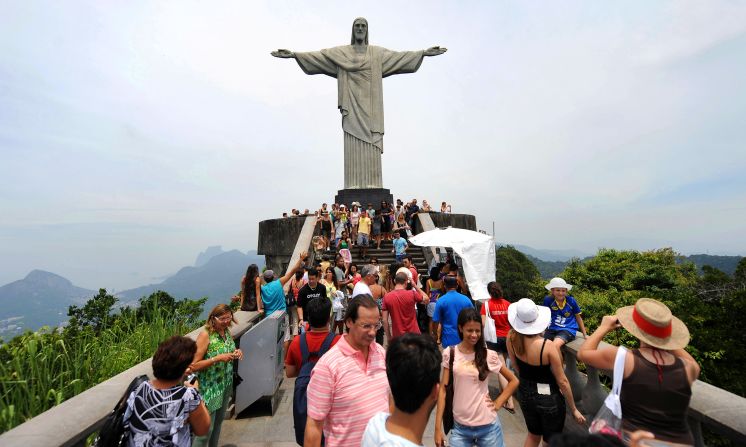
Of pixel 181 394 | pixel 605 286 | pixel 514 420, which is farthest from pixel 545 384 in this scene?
pixel 605 286

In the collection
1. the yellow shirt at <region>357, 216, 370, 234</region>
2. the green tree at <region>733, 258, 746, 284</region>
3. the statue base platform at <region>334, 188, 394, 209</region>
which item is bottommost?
the green tree at <region>733, 258, 746, 284</region>

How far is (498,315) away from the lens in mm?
4375

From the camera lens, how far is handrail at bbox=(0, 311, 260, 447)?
1.93 meters

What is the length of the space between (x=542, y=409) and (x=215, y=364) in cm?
257

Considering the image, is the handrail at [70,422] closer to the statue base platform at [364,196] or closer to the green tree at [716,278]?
the statue base platform at [364,196]

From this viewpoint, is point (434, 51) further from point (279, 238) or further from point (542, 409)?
point (542, 409)

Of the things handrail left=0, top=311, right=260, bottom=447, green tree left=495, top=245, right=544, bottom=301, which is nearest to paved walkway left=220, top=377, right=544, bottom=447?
handrail left=0, top=311, right=260, bottom=447

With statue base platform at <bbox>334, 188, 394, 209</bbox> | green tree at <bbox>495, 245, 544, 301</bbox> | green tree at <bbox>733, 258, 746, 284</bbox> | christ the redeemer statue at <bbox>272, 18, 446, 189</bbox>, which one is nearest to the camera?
green tree at <bbox>733, 258, 746, 284</bbox>

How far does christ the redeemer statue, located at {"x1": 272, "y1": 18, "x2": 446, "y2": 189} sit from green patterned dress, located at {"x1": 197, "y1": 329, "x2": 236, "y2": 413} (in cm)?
1238

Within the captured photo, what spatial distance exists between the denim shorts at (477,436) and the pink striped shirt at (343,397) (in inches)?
30.4

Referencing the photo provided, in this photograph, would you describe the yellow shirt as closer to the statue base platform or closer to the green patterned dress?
the statue base platform

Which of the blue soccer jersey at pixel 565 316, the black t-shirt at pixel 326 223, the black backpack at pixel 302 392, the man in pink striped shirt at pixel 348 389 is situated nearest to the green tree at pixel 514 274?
the black t-shirt at pixel 326 223

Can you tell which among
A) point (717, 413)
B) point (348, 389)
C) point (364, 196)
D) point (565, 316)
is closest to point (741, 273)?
point (565, 316)

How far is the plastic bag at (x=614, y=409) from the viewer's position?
6.23 ft
